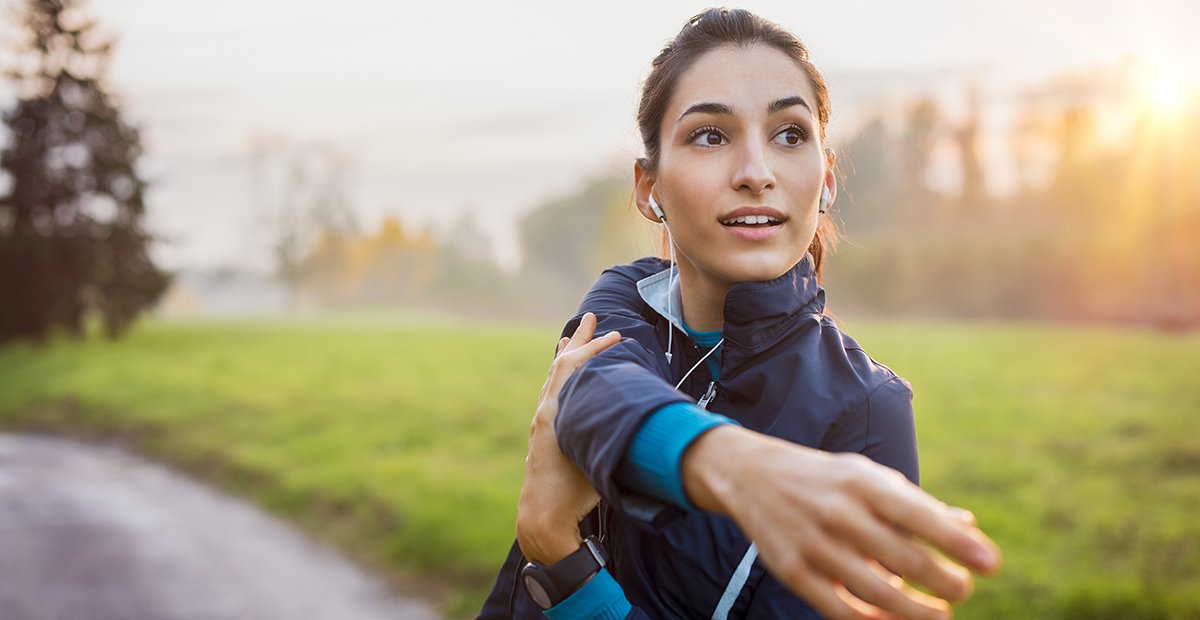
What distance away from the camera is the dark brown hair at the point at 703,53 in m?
1.72

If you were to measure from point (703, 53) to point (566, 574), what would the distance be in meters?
0.87

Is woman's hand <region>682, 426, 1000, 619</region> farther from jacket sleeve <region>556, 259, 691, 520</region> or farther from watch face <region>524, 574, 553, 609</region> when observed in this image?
watch face <region>524, 574, 553, 609</region>

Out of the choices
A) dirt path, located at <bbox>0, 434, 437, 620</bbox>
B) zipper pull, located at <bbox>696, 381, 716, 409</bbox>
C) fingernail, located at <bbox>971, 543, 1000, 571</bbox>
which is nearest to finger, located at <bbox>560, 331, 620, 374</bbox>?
zipper pull, located at <bbox>696, 381, 716, 409</bbox>

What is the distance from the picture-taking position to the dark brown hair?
1716 millimetres

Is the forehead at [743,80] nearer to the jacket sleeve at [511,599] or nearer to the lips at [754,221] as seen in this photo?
the lips at [754,221]

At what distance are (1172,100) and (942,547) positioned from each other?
102 ft

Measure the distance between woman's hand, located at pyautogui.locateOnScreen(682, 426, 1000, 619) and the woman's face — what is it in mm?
647

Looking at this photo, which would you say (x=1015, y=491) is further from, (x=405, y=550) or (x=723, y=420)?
(x=723, y=420)

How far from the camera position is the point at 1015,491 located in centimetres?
917

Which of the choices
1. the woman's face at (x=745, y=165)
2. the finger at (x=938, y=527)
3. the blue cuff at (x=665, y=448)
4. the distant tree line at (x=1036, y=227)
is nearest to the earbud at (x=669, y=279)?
the woman's face at (x=745, y=165)

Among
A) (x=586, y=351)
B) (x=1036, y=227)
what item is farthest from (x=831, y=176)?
(x=1036, y=227)

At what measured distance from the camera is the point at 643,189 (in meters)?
1.94

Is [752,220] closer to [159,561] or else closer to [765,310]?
[765,310]

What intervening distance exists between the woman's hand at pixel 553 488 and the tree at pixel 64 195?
28.7 m
